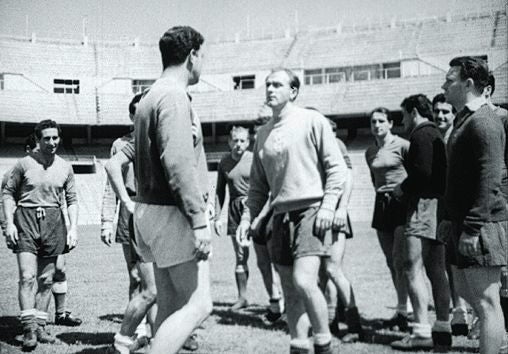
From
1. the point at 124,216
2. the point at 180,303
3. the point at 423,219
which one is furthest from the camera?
the point at 124,216

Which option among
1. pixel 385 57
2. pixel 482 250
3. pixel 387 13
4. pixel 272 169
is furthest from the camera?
pixel 387 13

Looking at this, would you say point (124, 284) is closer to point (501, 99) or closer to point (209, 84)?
point (501, 99)

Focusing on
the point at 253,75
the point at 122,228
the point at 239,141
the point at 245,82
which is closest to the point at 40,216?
the point at 122,228

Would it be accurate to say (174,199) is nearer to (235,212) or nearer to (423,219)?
(423,219)

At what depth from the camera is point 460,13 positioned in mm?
38719

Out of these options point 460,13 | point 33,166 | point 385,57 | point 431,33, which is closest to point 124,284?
point 33,166

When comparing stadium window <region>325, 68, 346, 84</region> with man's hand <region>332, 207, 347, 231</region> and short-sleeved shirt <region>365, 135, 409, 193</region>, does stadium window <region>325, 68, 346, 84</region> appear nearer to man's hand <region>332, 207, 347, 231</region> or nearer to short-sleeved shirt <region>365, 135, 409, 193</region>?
→ short-sleeved shirt <region>365, 135, 409, 193</region>

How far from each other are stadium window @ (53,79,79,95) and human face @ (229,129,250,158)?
1253 inches

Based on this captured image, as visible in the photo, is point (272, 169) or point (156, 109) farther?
point (272, 169)

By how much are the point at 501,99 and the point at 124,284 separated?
92.2ft

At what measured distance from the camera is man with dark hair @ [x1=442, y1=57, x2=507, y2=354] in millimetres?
3184

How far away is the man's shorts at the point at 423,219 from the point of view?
15.8 feet

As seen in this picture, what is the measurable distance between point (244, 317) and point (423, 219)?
2671 mm

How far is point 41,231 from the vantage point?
17.9 ft
